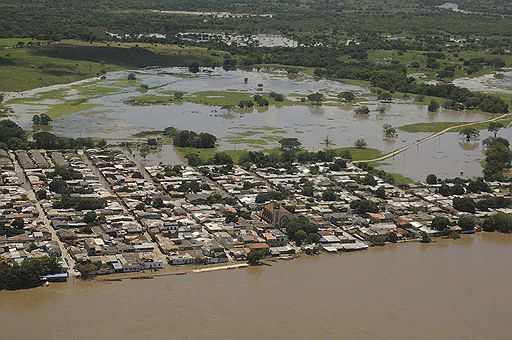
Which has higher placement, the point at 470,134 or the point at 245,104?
the point at 470,134

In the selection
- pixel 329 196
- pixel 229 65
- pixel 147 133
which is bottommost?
pixel 147 133

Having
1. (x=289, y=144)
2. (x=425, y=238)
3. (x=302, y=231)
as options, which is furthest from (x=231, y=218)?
(x=289, y=144)

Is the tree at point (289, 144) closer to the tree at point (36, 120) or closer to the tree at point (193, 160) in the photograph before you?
the tree at point (193, 160)

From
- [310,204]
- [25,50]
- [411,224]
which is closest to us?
[411,224]

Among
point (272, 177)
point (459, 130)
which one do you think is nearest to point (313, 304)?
point (272, 177)

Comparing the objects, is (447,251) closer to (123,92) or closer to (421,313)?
(421,313)

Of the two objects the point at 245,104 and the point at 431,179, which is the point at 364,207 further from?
the point at 245,104

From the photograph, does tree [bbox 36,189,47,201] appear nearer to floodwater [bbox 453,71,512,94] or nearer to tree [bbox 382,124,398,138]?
tree [bbox 382,124,398,138]
